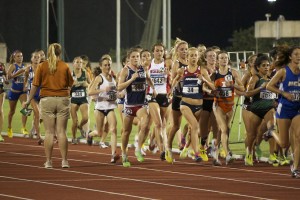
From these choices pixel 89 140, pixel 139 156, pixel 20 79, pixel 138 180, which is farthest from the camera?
Result: pixel 20 79

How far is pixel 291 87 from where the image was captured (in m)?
15.6

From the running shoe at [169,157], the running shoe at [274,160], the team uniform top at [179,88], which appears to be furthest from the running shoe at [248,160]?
the team uniform top at [179,88]

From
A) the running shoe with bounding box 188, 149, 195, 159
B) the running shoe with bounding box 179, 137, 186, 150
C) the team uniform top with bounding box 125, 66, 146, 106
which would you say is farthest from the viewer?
the running shoe with bounding box 179, 137, 186, 150

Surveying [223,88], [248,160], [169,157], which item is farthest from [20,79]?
[248,160]

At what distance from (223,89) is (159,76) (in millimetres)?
2019

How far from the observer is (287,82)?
15656 millimetres

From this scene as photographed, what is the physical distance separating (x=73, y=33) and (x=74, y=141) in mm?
25694

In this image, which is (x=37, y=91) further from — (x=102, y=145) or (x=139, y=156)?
(x=139, y=156)

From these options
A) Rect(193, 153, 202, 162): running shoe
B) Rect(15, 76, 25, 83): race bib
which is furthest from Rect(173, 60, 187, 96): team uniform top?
Rect(15, 76, 25, 83): race bib

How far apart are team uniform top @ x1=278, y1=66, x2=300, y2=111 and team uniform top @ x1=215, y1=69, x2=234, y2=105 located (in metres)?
2.67

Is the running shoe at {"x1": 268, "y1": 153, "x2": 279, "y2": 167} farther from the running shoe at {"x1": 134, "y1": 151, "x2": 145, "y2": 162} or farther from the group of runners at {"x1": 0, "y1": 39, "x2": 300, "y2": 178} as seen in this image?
the running shoe at {"x1": 134, "y1": 151, "x2": 145, "y2": 162}

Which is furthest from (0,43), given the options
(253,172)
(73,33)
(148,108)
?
(253,172)

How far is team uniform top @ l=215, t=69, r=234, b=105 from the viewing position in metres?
18.3

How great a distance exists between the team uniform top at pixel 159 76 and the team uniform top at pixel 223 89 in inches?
70.1
